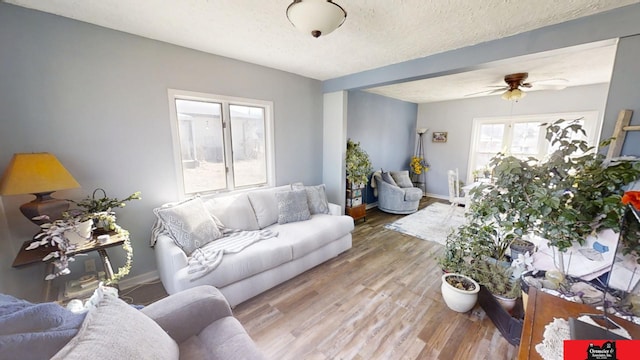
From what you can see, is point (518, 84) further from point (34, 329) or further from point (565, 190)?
point (34, 329)

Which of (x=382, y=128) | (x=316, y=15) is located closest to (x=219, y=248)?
(x=316, y=15)

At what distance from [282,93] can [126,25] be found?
1.78 m

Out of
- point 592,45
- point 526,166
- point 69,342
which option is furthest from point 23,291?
point 592,45

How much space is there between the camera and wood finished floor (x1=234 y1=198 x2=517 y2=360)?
1732 mm

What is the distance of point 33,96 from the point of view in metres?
1.85

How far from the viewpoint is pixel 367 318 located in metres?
2.04

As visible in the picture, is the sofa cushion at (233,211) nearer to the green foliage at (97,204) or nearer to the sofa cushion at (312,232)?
the sofa cushion at (312,232)

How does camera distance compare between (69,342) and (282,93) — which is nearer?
(69,342)

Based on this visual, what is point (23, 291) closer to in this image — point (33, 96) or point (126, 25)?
point (33, 96)

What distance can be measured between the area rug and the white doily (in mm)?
2522

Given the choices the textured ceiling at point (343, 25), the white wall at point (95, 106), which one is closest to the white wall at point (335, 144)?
the textured ceiling at point (343, 25)

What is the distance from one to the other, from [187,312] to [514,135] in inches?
249

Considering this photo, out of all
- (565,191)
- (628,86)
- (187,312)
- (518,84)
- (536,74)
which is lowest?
(187,312)

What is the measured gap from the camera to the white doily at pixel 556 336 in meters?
0.88
